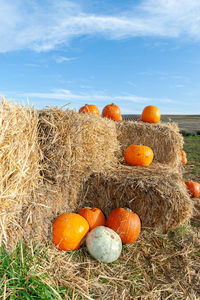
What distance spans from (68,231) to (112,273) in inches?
33.2

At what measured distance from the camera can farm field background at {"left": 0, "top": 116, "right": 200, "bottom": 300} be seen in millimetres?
2439

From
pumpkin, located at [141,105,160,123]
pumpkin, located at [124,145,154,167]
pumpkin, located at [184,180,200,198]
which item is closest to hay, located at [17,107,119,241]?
pumpkin, located at [124,145,154,167]

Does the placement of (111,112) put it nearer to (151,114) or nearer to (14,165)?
(151,114)

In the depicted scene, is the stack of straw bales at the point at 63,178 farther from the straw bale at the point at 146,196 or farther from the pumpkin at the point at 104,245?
the pumpkin at the point at 104,245

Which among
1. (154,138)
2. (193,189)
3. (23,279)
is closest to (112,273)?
(23,279)

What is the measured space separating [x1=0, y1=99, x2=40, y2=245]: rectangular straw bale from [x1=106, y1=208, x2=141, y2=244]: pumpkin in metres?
1.39

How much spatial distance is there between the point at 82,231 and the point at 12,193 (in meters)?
1.27

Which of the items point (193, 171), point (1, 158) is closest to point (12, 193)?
point (1, 158)

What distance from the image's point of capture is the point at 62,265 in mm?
3082

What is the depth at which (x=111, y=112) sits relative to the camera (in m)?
6.65

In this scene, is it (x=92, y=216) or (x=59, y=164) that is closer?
(x=59, y=164)

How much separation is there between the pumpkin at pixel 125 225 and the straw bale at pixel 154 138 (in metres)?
2.65

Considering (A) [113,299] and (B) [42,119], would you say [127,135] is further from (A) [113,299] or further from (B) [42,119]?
(A) [113,299]

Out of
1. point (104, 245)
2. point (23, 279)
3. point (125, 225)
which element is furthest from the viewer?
point (125, 225)
